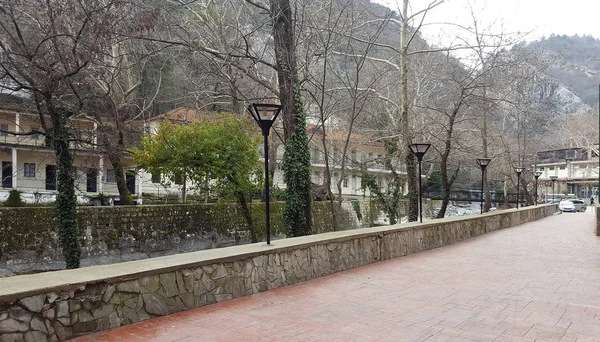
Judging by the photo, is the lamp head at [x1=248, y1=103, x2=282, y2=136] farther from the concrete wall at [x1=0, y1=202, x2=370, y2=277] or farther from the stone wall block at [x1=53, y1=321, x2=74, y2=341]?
the concrete wall at [x1=0, y1=202, x2=370, y2=277]

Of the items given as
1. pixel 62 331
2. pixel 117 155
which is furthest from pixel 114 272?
pixel 117 155

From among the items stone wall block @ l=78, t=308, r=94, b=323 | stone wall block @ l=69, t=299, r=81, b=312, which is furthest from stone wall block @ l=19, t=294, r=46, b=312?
stone wall block @ l=78, t=308, r=94, b=323

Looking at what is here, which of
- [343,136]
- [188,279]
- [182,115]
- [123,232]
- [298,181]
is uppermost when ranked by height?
[182,115]

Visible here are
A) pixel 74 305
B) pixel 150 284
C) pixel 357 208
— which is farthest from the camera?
pixel 357 208

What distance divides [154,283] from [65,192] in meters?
8.18

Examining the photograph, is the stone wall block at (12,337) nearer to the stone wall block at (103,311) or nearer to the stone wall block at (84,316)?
the stone wall block at (84,316)

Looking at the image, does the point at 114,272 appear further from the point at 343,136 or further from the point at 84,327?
the point at 343,136

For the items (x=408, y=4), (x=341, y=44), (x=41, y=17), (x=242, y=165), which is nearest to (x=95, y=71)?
(x=41, y=17)

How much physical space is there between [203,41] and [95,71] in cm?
345

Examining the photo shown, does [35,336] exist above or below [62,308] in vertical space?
below

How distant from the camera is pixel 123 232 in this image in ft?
57.0

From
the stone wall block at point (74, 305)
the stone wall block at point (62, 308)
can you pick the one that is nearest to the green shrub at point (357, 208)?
the stone wall block at point (74, 305)

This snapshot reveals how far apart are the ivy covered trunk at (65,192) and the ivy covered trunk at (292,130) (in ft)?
17.9

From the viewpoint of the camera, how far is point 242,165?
16719 millimetres
